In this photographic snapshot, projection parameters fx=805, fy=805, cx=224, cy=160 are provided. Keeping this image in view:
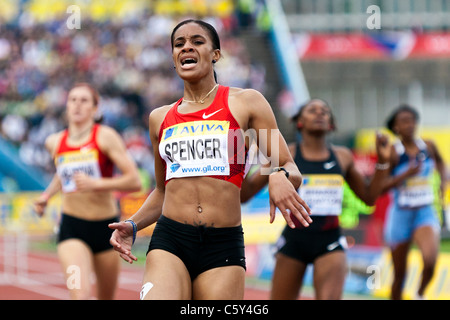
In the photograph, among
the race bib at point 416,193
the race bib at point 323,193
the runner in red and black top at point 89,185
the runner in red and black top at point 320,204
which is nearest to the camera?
the runner in red and black top at point 320,204

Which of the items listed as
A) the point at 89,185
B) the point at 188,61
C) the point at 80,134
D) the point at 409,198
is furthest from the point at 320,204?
the point at 188,61

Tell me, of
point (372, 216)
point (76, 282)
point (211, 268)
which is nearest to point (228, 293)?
point (211, 268)

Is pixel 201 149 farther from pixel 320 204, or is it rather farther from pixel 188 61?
pixel 320 204

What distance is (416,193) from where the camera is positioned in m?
8.96

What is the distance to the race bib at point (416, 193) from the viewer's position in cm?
895

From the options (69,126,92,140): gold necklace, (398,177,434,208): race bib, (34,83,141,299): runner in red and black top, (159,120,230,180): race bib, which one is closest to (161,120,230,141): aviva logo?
(159,120,230,180): race bib

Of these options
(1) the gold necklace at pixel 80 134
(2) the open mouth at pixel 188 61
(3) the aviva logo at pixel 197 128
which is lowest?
A: (3) the aviva logo at pixel 197 128

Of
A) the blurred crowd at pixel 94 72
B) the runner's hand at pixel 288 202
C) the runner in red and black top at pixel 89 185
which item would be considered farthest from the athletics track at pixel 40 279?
the runner's hand at pixel 288 202

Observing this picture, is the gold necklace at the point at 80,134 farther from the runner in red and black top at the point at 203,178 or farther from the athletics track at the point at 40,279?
the athletics track at the point at 40,279

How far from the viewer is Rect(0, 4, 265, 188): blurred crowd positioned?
2333 cm

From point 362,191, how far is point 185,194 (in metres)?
3.00

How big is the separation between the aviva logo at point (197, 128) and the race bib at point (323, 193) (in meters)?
2.58

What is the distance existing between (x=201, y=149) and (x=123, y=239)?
67 cm
